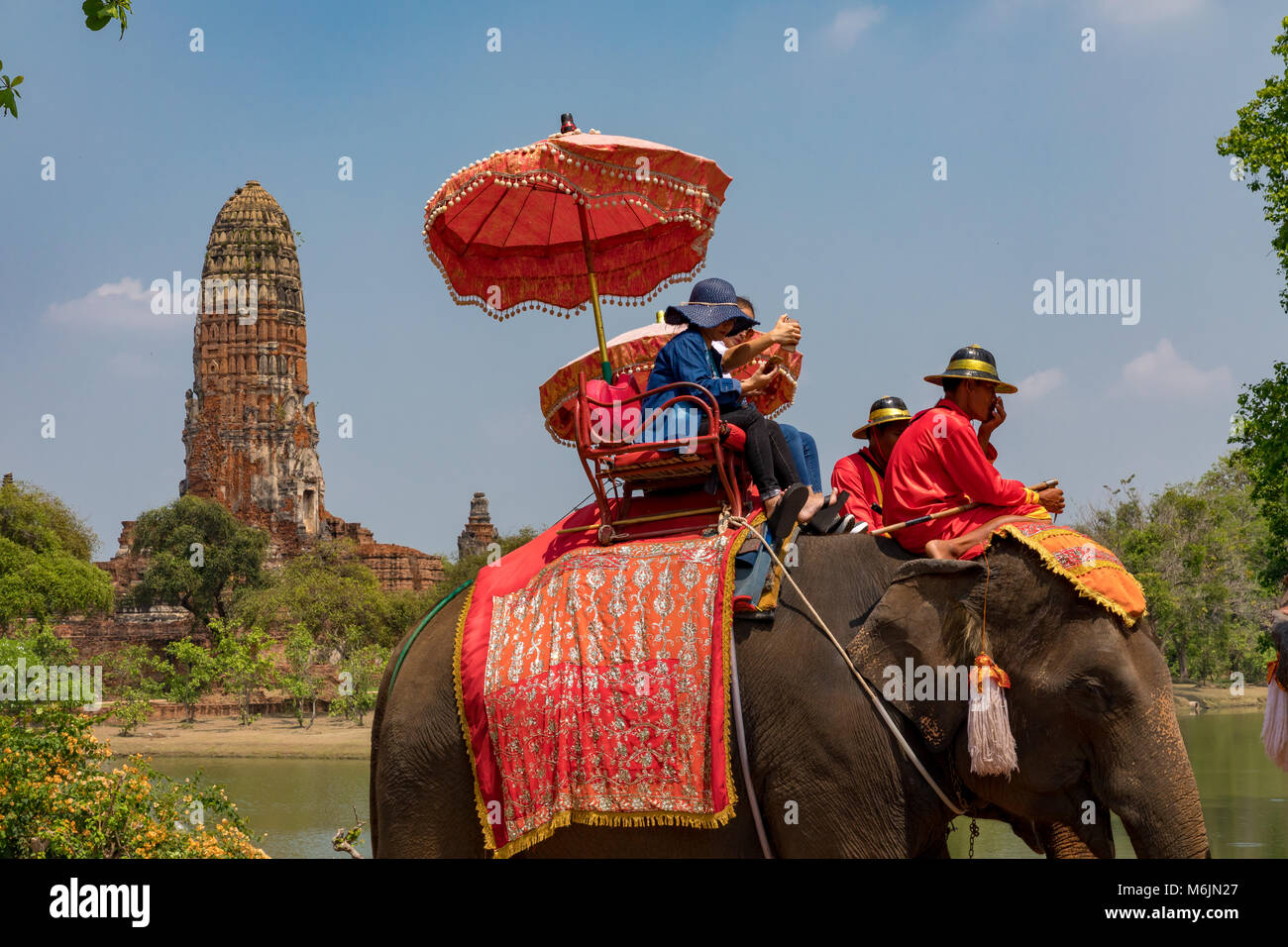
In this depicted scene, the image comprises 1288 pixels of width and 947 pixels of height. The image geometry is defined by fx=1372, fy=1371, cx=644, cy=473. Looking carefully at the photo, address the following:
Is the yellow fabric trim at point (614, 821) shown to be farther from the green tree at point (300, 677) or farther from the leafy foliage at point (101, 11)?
the green tree at point (300, 677)

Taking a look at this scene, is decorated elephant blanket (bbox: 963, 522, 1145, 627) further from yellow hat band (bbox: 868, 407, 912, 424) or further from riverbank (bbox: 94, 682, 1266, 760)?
riverbank (bbox: 94, 682, 1266, 760)

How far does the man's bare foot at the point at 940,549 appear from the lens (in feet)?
15.1

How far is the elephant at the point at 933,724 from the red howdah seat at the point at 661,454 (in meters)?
0.48

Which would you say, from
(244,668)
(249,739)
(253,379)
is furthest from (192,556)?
(249,739)

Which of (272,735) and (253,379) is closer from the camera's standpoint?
(272,735)

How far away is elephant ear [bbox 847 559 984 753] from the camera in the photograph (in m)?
4.45

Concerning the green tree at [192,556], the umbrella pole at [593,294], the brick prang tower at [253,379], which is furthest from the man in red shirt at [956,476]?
the brick prang tower at [253,379]

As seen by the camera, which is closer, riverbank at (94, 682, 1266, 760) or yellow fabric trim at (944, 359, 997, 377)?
yellow fabric trim at (944, 359, 997, 377)

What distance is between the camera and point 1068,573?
434cm

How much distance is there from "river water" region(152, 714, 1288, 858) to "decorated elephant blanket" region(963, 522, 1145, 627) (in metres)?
9.12

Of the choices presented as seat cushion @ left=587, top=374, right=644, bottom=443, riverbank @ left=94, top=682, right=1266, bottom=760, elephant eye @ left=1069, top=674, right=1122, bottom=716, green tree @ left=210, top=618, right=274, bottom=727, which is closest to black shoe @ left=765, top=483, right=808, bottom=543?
seat cushion @ left=587, top=374, right=644, bottom=443

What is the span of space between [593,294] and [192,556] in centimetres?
5191

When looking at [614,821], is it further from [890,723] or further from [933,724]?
[933,724]

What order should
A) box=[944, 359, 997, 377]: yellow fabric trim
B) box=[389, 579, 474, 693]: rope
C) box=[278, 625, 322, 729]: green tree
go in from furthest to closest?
box=[278, 625, 322, 729]: green tree → box=[389, 579, 474, 693]: rope → box=[944, 359, 997, 377]: yellow fabric trim
